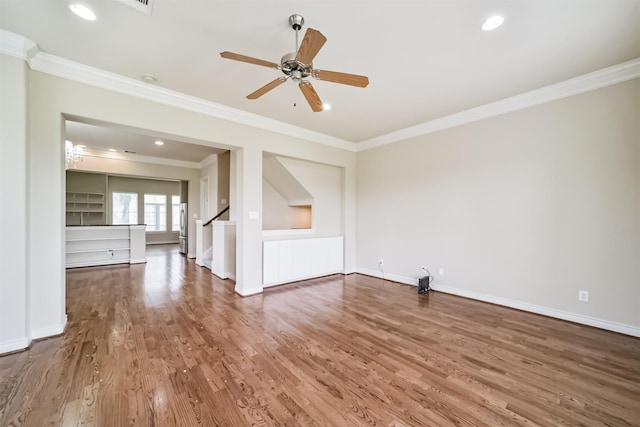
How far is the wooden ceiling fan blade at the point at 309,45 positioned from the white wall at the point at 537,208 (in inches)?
119

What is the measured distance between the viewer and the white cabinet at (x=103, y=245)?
18.9 feet

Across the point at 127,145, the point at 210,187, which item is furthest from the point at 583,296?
the point at 127,145

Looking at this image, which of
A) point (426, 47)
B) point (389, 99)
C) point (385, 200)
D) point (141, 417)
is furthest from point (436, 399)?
point (385, 200)

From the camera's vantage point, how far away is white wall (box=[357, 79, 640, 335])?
2740 millimetres

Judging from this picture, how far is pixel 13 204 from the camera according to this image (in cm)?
231

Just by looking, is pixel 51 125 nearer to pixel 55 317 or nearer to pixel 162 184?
pixel 55 317

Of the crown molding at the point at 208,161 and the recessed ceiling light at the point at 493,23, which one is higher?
the recessed ceiling light at the point at 493,23

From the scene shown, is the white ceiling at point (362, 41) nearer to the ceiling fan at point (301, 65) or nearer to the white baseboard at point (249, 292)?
the ceiling fan at point (301, 65)

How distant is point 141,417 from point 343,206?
4.44m

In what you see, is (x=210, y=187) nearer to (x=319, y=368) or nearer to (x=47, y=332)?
(x=47, y=332)

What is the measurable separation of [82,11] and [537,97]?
4758 mm

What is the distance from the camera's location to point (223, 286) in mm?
4469

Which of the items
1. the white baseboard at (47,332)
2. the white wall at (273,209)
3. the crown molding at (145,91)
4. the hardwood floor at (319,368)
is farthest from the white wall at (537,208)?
the white baseboard at (47,332)

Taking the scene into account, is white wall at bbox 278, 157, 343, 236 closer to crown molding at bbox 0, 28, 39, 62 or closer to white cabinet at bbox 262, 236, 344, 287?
white cabinet at bbox 262, 236, 344, 287
